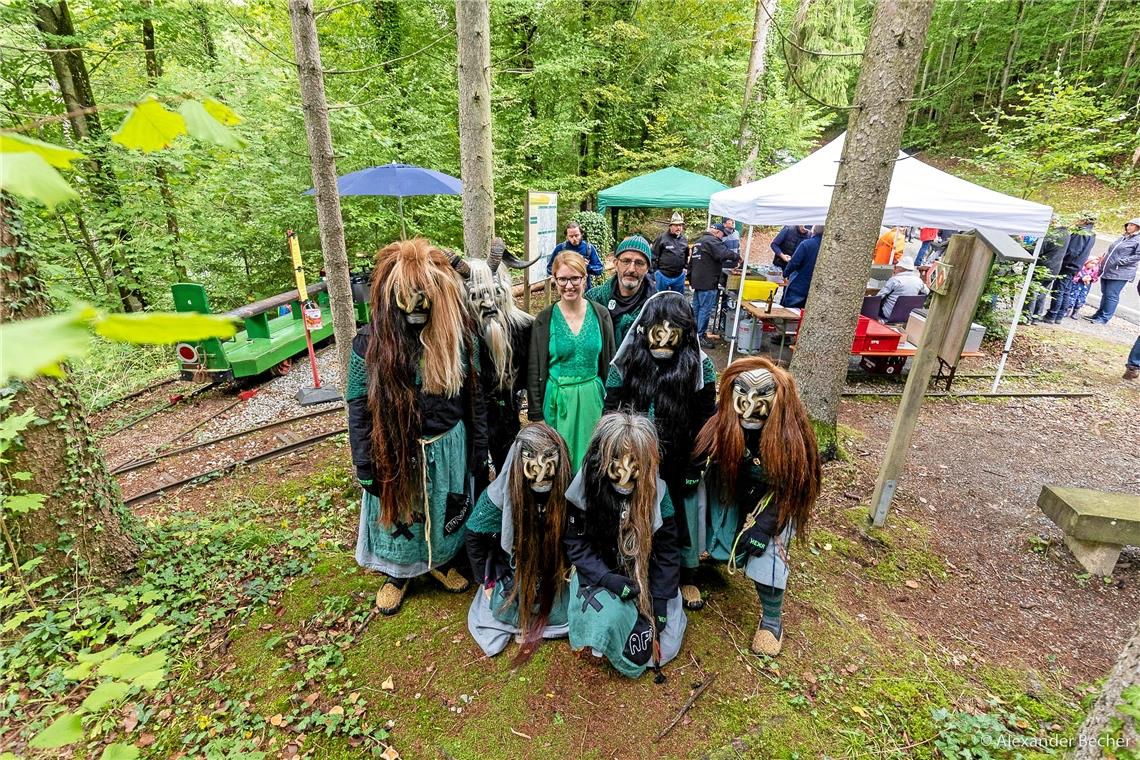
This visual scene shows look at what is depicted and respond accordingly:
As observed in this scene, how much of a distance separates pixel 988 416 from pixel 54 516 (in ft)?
27.2

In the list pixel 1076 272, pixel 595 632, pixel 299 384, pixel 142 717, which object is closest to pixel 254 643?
pixel 142 717

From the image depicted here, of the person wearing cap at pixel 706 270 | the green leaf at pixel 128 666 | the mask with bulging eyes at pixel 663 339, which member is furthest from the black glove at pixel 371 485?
the person wearing cap at pixel 706 270

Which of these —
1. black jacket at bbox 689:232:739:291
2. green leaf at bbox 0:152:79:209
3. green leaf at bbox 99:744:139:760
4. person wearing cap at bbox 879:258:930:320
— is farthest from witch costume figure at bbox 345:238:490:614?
person wearing cap at bbox 879:258:930:320

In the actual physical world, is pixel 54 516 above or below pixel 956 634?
above

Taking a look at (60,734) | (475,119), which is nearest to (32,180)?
(60,734)

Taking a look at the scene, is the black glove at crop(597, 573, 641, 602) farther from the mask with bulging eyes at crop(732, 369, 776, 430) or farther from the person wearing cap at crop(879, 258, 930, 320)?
the person wearing cap at crop(879, 258, 930, 320)

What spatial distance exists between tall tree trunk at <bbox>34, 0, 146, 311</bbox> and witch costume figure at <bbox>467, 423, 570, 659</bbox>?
9.00 metres

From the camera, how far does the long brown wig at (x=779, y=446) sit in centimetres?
259

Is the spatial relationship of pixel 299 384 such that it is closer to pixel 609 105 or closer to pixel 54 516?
pixel 54 516

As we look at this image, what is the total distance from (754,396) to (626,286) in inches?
51.2

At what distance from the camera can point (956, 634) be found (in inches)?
117

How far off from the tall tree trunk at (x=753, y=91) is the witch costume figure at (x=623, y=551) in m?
12.9

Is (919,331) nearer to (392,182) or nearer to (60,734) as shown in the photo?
(392,182)

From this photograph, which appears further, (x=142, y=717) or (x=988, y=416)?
(x=988, y=416)
